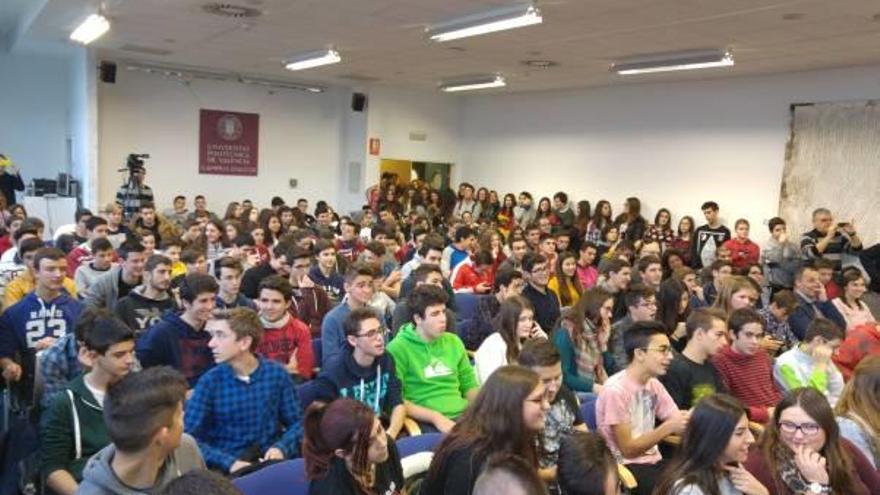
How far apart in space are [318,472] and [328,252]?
3.62 meters

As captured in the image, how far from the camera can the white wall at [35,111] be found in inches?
483

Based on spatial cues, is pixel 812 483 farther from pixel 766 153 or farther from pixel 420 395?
pixel 766 153

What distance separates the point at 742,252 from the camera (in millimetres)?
9305

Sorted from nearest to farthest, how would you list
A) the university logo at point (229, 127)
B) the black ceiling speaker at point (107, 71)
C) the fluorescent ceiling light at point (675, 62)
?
1. the fluorescent ceiling light at point (675, 62)
2. the black ceiling speaker at point (107, 71)
3. the university logo at point (229, 127)

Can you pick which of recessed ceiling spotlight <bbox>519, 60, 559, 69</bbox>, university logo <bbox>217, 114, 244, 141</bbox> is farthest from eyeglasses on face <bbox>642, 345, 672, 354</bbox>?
university logo <bbox>217, 114, 244, 141</bbox>

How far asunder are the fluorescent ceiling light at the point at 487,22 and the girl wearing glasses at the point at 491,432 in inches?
187

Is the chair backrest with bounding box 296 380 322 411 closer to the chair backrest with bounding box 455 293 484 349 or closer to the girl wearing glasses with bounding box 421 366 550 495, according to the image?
the girl wearing glasses with bounding box 421 366 550 495

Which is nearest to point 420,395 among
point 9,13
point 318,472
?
point 318,472

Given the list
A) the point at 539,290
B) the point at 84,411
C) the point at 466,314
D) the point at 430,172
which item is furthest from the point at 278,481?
the point at 430,172

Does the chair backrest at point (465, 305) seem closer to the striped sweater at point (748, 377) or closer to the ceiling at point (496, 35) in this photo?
the striped sweater at point (748, 377)

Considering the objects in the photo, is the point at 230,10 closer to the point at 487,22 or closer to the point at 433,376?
the point at 487,22

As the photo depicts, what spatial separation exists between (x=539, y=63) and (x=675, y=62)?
1.88 meters

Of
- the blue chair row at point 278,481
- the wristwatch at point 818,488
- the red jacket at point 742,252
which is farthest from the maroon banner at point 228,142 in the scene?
the wristwatch at point 818,488

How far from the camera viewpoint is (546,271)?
5465 mm
